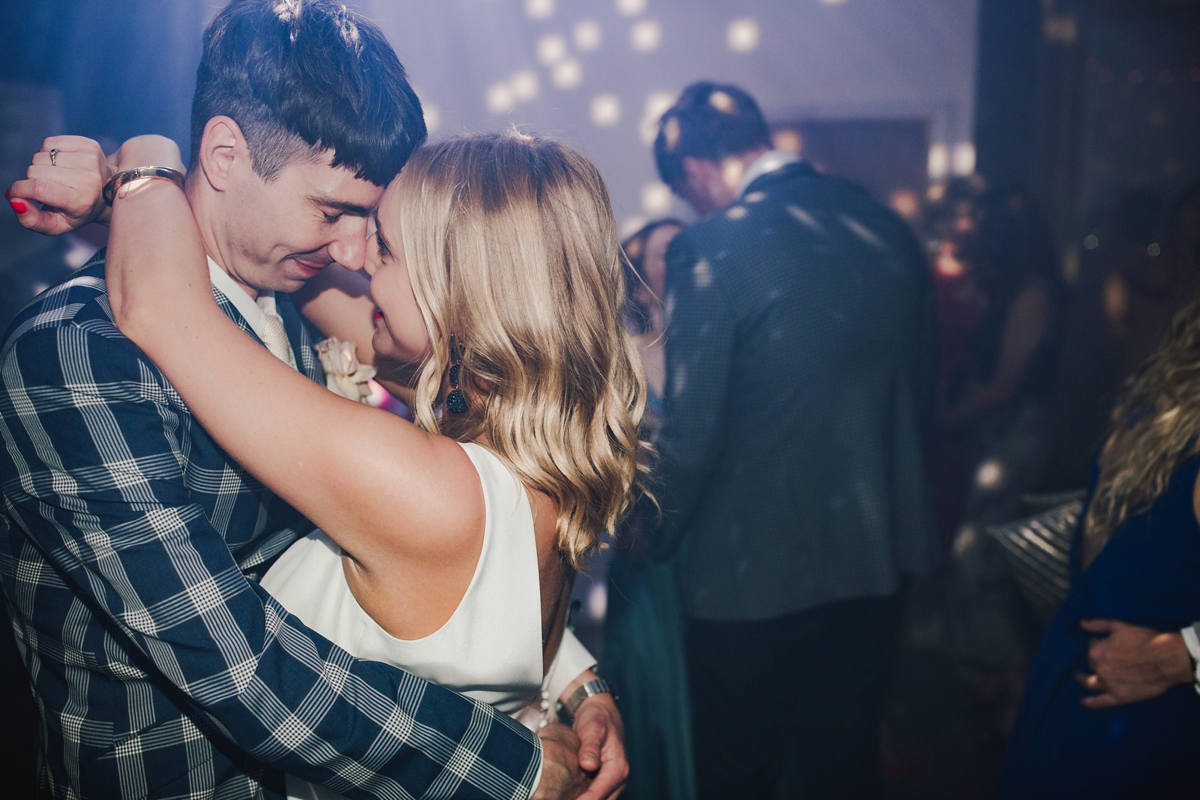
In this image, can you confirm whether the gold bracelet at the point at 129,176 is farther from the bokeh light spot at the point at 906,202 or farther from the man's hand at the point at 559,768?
the bokeh light spot at the point at 906,202

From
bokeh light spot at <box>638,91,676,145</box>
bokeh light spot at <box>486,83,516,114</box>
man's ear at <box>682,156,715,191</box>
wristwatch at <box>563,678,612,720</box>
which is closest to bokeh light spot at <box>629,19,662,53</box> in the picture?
bokeh light spot at <box>638,91,676,145</box>

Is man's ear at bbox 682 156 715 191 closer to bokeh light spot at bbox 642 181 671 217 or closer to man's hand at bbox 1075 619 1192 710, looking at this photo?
bokeh light spot at bbox 642 181 671 217

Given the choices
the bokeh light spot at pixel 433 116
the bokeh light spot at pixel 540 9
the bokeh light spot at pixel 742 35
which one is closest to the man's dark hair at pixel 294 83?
the bokeh light spot at pixel 433 116

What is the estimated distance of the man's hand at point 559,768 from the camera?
1.06 meters

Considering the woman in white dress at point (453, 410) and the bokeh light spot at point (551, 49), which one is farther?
the bokeh light spot at point (551, 49)

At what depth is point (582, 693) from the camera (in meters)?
1.32

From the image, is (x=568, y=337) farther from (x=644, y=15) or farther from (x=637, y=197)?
(x=644, y=15)

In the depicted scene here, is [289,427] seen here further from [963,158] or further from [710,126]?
[963,158]

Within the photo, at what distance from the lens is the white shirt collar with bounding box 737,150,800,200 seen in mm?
2135

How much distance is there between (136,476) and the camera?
2.77ft

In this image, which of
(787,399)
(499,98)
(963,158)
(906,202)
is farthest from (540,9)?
(787,399)

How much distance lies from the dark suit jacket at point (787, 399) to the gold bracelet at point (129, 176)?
1220mm

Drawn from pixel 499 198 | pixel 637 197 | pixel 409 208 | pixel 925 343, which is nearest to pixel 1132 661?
pixel 925 343

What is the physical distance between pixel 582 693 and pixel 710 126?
5.97ft
